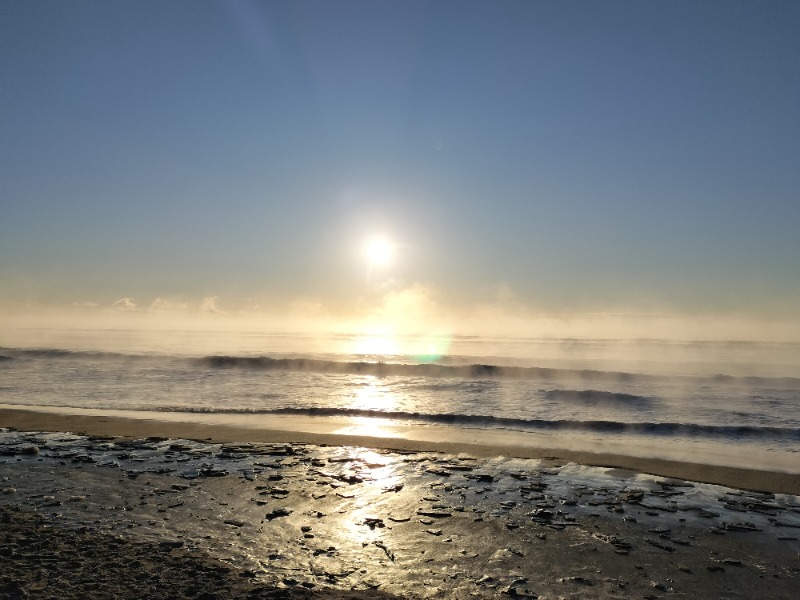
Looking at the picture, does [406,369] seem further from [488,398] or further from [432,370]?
[488,398]

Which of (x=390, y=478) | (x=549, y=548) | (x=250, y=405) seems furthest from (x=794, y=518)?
(x=250, y=405)

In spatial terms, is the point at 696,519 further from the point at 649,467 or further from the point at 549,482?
the point at 649,467

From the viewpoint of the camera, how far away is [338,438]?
17672 millimetres

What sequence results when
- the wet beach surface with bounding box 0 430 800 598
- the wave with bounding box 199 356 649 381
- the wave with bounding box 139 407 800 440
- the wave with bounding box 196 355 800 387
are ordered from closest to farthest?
the wet beach surface with bounding box 0 430 800 598 < the wave with bounding box 139 407 800 440 < the wave with bounding box 196 355 800 387 < the wave with bounding box 199 356 649 381

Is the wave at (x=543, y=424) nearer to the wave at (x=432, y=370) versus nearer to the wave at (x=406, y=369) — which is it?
the wave at (x=432, y=370)

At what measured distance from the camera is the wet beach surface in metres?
6.85

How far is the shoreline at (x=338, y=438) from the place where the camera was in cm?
1384

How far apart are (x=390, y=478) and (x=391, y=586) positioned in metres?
5.43

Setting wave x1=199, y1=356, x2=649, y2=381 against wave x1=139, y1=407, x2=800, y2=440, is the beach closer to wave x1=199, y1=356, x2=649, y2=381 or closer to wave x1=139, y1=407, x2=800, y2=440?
wave x1=139, y1=407, x2=800, y2=440

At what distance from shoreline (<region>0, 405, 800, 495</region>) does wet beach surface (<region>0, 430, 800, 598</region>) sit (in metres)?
1.34

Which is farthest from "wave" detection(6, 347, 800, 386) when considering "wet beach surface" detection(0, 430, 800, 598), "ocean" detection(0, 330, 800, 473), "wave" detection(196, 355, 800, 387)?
"wet beach surface" detection(0, 430, 800, 598)

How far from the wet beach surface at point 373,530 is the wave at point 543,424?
27.2 feet

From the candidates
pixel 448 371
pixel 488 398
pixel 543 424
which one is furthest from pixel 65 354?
pixel 543 424

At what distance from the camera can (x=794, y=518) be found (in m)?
10.2
